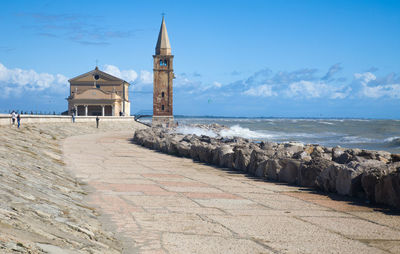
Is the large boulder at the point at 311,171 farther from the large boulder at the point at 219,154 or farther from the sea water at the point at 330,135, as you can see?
the sea water at the point at 330,135

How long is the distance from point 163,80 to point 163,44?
5790mm

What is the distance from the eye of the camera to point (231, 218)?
6363 mm

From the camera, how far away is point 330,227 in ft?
19.4

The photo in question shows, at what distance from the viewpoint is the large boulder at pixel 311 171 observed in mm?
9516

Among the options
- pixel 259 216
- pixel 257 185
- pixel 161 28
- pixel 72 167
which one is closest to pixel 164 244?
pixel 259 216

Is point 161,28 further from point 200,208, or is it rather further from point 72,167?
point 200,208

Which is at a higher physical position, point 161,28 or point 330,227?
point 161,28

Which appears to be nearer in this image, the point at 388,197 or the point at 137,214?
the point at 137,214

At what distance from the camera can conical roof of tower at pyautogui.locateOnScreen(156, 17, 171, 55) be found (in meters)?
73.6

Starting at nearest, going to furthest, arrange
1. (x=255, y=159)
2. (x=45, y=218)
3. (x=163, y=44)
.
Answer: (x=45, y=218), (x=255, y=159), (x=163, y=44)

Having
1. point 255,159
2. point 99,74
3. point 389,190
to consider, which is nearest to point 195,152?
point 255,159

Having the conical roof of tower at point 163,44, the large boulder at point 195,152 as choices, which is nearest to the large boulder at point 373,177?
the large boulder at point 195,152

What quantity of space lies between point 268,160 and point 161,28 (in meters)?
66.2

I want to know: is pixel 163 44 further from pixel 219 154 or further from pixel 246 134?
pixel 219 154
